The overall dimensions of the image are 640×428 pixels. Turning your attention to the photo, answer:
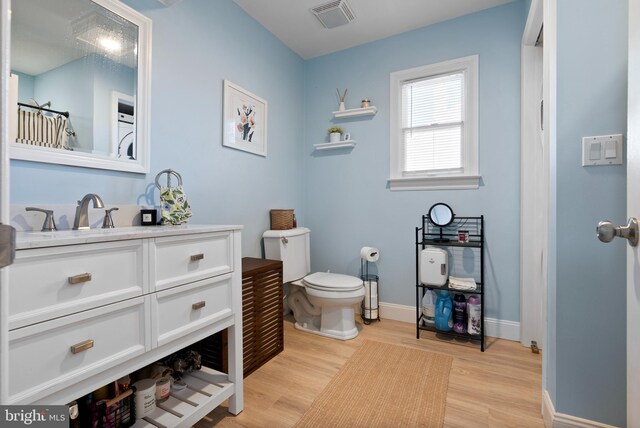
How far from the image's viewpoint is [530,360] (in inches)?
78.7

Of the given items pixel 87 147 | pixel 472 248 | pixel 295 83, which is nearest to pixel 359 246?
pixel 472 248

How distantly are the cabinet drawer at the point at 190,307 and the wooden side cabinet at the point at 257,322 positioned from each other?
0.27 meters

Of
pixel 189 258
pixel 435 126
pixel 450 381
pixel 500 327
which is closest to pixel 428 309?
pixel 500 327

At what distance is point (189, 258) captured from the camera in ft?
4.08

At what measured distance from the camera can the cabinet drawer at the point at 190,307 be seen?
1128 mm

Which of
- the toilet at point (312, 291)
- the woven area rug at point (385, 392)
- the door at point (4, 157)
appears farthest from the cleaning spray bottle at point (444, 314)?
the door at point (4, 157)

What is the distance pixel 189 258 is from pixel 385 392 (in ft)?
4.15

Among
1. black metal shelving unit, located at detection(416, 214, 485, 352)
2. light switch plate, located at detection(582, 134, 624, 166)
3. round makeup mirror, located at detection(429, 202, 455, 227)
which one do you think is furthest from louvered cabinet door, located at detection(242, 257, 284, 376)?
light switch plate, located at detection(582, 134, 624, 166)

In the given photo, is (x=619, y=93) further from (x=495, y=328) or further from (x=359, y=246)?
(x=359, y=246)

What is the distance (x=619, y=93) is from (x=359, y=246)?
203cm

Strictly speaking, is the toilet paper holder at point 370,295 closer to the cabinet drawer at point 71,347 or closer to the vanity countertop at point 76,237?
the vanity countertop at point 76,237

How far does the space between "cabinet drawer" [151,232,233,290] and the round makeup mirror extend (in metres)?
1.71

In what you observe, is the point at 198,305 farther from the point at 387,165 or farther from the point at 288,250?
the point at 387,165

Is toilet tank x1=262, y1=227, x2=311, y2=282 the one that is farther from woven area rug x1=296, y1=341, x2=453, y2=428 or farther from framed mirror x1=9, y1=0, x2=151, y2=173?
framed mirror x1=9, y1=0, x2=151, y2=173
